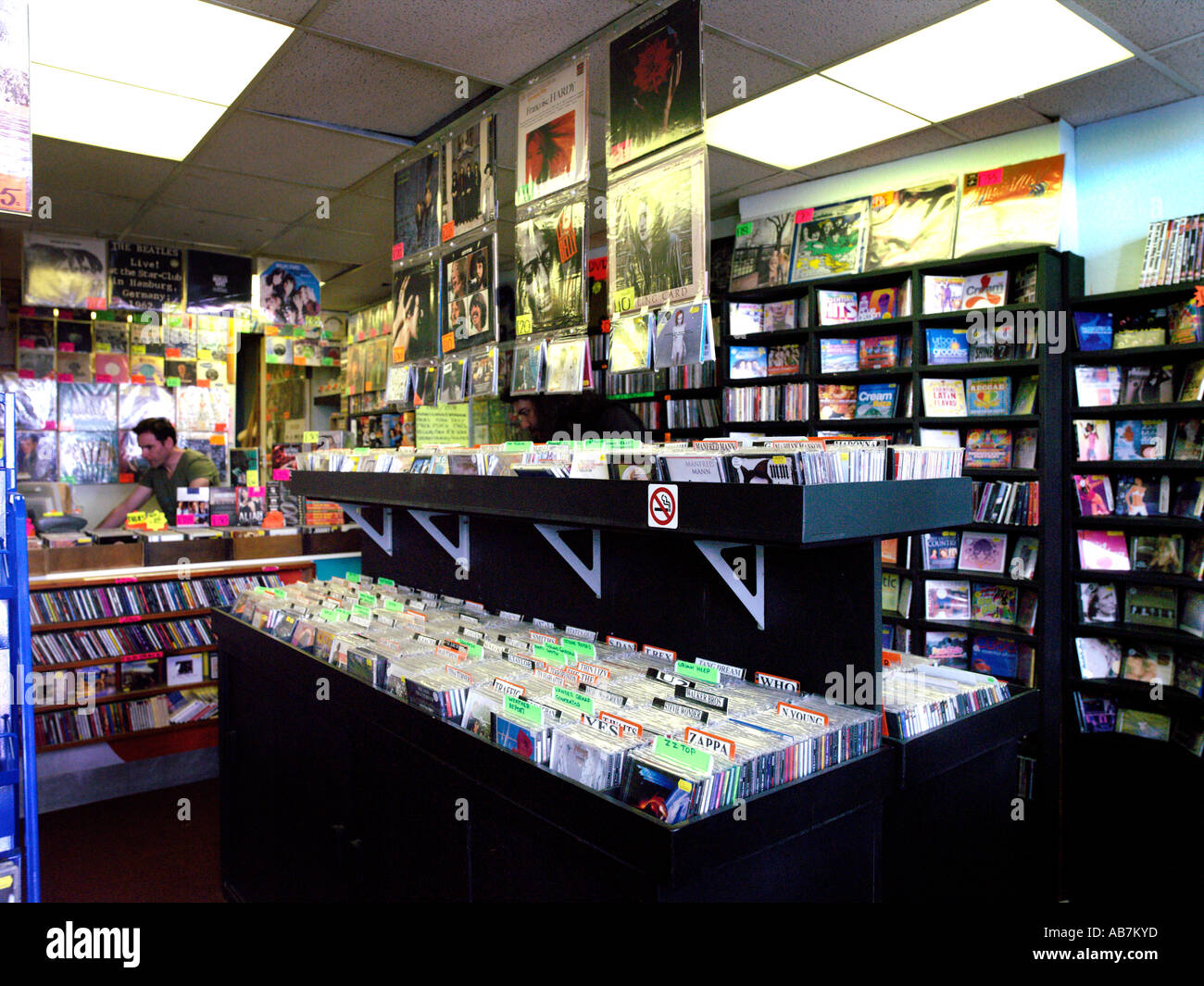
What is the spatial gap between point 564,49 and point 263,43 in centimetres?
117

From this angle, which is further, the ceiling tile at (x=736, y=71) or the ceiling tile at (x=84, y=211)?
the ceiling tile at (x=84, y=211)

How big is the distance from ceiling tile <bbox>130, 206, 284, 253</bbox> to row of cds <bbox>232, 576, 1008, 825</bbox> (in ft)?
12.6

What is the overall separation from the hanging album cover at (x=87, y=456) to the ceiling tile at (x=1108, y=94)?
734cm

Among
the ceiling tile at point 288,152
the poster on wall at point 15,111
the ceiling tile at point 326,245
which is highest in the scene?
the ceiling tile at point 326,245

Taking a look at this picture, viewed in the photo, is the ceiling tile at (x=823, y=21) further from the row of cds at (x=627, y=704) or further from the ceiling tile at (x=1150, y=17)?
the row of cds at (x=627, y=704)

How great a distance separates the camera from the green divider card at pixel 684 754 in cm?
144

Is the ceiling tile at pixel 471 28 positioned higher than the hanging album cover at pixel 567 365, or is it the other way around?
the ceiling tile at pixel 471 28

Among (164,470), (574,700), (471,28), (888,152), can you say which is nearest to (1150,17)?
(888,152)

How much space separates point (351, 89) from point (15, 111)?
158 centimetres

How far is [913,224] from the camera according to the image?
4.57 metres

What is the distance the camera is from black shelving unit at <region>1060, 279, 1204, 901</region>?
3420 mm

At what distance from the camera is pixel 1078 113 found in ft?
13.5

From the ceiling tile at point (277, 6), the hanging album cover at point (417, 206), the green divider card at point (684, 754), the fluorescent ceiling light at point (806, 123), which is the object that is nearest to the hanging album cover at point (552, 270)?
the hanging album cover at point (417, 206)

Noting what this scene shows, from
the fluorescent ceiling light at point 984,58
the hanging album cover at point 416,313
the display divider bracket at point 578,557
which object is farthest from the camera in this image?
the hanging album cover at point 416,313
